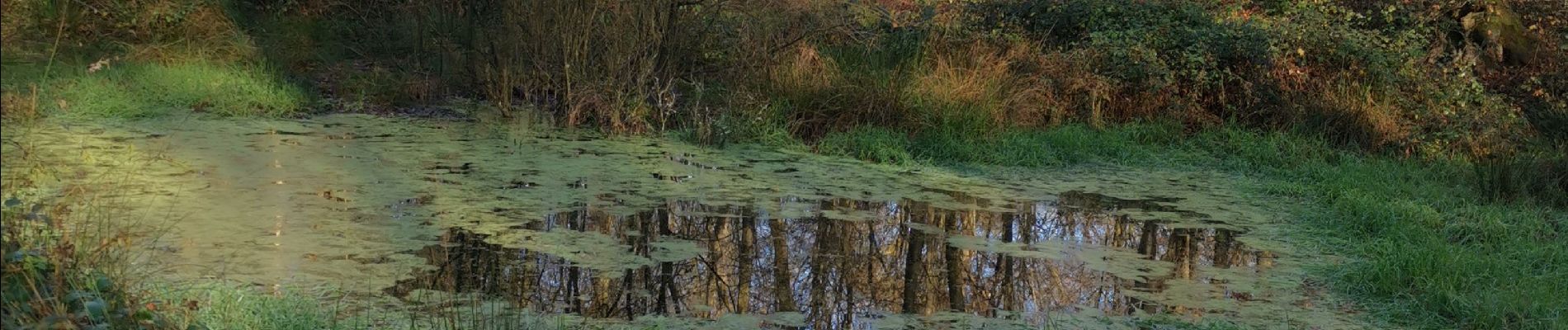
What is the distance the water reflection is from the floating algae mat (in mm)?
13

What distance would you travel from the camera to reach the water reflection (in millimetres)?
4137

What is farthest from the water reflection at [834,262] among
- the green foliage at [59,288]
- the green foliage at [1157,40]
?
the green foliage at [1157,40]

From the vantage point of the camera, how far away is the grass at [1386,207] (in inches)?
170

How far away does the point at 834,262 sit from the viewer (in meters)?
4.72

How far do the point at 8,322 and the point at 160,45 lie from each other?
629cm

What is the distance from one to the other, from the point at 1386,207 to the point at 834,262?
272 cm

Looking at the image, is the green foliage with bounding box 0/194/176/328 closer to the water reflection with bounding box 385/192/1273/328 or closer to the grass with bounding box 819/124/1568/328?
the water reflection with bounding box 385/192/1273/328

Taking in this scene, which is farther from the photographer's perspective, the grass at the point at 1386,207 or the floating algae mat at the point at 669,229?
the grass at the point at 1386,207

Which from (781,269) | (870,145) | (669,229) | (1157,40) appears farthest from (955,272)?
(1157,40)

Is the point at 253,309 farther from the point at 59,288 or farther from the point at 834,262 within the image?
the point at 834,262

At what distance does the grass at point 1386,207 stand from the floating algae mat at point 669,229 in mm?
252

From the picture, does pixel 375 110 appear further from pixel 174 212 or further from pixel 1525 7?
pixel 1525 7

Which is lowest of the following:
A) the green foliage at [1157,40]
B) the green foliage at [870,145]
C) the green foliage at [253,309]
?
the green foliage at [253,309]

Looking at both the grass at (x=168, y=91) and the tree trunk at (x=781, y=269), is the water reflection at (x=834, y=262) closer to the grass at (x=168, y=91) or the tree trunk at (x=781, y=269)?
the tree trunk at (x=781, y=269)
